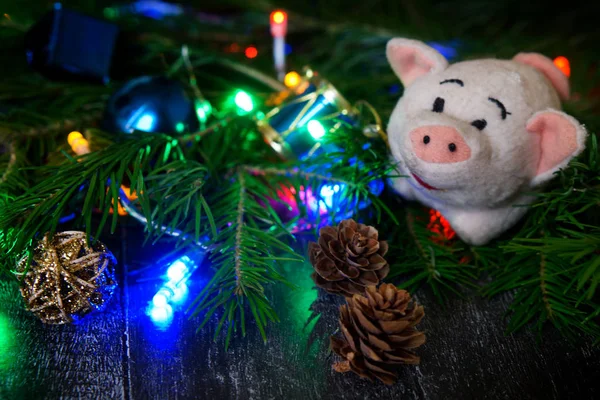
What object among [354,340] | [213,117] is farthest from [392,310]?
[213,117]

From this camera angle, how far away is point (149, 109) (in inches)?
28.9

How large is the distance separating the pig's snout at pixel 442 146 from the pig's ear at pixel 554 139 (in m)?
0.08

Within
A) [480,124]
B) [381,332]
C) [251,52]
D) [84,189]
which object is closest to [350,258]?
[381,332]

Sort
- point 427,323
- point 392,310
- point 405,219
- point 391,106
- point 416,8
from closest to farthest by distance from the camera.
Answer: point 392,310 → point 427,323 → point 405,219 → point 391,106 → point 416,8

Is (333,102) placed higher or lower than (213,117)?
higher

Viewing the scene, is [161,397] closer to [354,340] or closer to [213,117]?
[354,340]

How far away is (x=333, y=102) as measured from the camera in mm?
716

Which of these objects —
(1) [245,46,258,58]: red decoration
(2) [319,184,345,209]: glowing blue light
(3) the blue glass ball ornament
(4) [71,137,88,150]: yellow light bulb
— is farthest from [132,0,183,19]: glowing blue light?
(2) [319,184,345,209]: glowing blue light

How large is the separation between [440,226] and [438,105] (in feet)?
0.60

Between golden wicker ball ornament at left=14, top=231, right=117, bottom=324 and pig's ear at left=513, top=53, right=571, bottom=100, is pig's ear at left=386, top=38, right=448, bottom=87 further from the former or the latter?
golden wicker ball ornament at left=14, top=231, right=117, bottom=324

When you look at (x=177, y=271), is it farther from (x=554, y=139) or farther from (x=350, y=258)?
(x=554, y=139)

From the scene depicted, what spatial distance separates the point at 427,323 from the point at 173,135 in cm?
43

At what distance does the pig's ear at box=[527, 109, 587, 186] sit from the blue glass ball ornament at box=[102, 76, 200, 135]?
1.51 feet

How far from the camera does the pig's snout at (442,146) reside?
57cm
